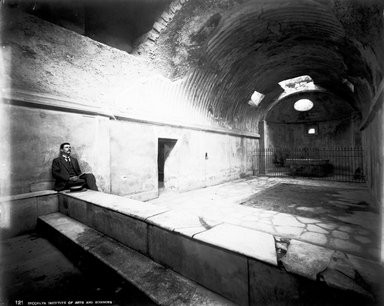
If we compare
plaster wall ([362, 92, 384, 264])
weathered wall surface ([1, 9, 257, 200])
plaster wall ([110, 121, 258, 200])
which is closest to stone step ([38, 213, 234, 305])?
weathered wall surface ([1, 9, 257, 200])

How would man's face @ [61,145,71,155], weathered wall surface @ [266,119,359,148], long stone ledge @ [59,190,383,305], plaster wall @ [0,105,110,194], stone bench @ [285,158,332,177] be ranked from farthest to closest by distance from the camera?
weathered wall surface @ [266,119,359,148] < stone bench @ [285,158,332,177] < man's face @ [61,145,71,155] < plaster wall @ [0,105,110,194] < long stone ledge @ [59,190,383,305]

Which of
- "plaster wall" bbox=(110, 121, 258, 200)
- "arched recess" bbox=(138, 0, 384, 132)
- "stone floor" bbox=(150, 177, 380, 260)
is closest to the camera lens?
"stone floor" bbox=(150, 177, 380, 260)

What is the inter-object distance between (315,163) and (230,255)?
1405 cm

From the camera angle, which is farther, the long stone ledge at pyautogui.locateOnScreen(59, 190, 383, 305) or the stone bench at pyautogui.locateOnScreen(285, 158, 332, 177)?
the stone bench at pyautogui.locateOnScreen(285, 158, 332, 177)

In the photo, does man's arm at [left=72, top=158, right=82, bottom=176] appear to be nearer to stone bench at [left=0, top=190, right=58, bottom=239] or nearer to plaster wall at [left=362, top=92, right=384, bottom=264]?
stone bench at [left=0, top=190, right=58, bottom=239]

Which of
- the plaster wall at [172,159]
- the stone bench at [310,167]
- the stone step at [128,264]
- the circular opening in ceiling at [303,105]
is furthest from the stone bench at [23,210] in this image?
the circular opening in ceiling at [303,105]

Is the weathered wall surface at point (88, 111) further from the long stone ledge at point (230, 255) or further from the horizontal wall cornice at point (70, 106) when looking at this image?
the long stone ledge at point (230, 255)

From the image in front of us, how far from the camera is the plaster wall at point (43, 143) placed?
172 inches

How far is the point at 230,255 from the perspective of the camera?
1.83 meters

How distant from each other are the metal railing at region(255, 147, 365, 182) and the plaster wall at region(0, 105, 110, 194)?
1151 centimetres

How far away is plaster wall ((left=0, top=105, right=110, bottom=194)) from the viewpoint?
436 centimetres

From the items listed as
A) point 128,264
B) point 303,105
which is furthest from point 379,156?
point 303,105

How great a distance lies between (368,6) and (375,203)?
218 inches

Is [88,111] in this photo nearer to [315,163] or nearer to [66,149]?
[66,149]
